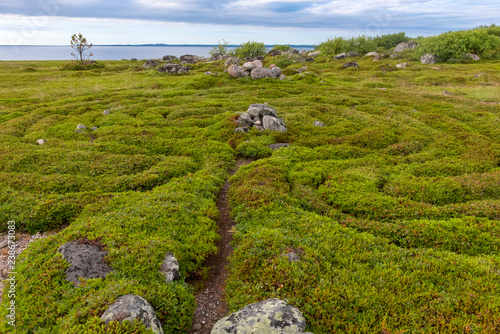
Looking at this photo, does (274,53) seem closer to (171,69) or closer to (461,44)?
(461,44)

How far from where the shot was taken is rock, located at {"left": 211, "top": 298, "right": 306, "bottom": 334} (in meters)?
7.31

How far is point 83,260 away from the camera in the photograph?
9812 mm

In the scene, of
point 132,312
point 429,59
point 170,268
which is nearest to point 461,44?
point 429,59

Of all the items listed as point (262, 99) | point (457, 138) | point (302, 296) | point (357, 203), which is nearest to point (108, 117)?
point (262, 99)

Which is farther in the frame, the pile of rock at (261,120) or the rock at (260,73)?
the rock at (260,73)

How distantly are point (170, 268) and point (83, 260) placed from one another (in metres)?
2.97

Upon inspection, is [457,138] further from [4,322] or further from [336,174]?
[4,322]

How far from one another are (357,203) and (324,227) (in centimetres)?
346

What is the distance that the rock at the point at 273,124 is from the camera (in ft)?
86.5

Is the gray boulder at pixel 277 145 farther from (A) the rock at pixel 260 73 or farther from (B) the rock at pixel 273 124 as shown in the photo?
(A) the rock at pixel 260 73

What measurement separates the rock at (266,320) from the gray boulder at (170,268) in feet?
9.08

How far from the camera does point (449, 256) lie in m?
10.6

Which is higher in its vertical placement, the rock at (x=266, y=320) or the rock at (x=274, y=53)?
the rock at (x=274, y=53)

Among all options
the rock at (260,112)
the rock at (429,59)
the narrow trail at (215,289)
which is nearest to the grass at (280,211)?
the narrow trail at (215,289)
